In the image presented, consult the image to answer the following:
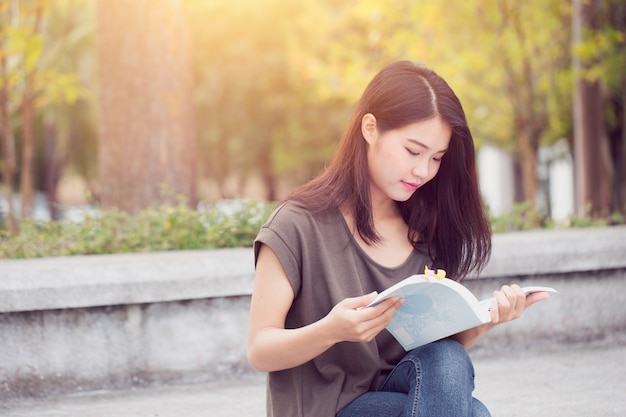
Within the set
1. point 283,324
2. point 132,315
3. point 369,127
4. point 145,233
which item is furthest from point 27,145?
point 283,324

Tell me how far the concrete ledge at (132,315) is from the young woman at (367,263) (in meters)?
1.64

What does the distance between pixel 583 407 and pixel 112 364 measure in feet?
7.24

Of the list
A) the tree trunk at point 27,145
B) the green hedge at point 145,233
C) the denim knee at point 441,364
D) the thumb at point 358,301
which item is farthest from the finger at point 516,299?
the tree trunk at point 27,145

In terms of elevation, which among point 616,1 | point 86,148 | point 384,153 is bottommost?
point 86,148

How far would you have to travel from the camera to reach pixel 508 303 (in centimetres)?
250

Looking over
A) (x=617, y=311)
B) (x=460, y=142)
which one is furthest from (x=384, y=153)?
(x=617, y=311)

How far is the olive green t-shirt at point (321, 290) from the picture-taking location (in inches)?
99.9

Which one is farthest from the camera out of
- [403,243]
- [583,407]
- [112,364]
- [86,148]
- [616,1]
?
[86,148]

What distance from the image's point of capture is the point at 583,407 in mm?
3777

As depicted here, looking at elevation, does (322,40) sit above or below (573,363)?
above

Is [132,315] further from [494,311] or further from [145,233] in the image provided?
[494,311]

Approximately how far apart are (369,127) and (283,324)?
676 millimetres

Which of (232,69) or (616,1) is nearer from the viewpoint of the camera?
(616,1)

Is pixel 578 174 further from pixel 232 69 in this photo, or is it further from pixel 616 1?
pixel 232 69
